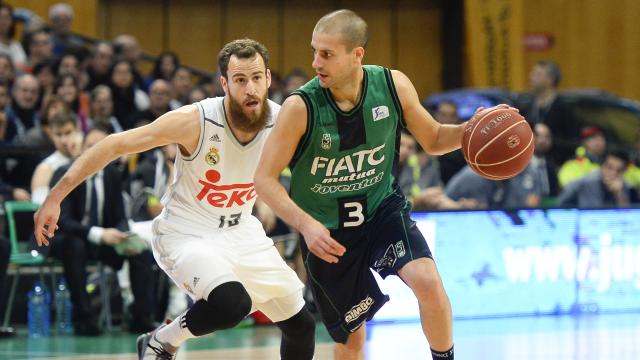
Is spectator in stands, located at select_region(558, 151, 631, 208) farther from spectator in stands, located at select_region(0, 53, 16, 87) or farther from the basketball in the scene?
the basketball

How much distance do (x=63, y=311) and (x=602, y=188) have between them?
5.77 m

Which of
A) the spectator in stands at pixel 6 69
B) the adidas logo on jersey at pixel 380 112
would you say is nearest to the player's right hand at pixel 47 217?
the adidas logo on jersey at pixel 380 112

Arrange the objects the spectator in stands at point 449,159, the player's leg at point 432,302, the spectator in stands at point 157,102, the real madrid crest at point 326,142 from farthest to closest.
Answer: the spectator in stands at point 449,159
the spectator in stands at point 157,102
the real madrid crest at point 326,142
the player's leg at point 432,302

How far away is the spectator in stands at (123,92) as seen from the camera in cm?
1293

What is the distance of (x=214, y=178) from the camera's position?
6.43m

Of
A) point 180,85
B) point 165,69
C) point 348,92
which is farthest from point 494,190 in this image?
point 348,92

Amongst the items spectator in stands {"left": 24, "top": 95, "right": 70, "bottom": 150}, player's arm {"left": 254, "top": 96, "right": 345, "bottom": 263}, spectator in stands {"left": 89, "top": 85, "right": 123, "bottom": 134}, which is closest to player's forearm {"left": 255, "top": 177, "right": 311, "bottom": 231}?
player's arm {"left": 254, "top": 96, "right": 345, "bottom": 263}

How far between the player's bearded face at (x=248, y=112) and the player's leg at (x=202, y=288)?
2.22 feet

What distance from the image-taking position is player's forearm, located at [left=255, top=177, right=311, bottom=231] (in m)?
5.41

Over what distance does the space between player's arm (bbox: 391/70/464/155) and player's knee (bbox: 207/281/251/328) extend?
123 centimetres

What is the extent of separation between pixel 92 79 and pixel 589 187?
562cm

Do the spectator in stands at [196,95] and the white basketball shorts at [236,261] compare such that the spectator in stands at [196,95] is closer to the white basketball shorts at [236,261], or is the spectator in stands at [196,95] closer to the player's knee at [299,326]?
the white basketball shorts at [236,261]

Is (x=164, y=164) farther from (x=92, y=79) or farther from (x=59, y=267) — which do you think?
(x=92, y=79)

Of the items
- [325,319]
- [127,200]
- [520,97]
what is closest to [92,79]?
[127,200]
